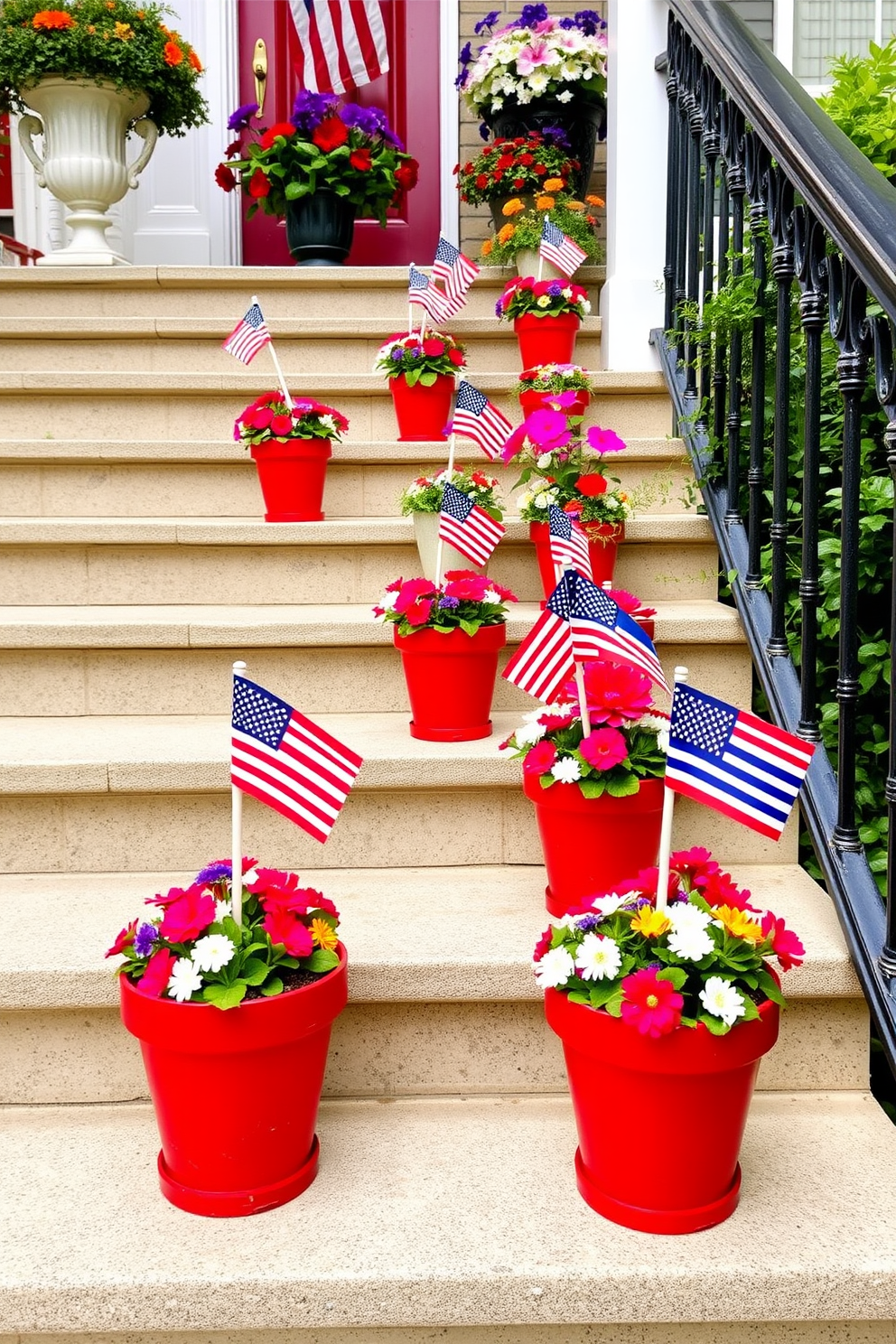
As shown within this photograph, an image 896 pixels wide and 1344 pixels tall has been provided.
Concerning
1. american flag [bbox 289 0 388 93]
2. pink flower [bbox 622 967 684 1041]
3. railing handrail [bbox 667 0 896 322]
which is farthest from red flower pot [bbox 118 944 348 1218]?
american flag [bbox 289 0 388 93]

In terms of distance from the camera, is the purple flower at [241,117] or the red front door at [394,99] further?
the red front door at [394,99]

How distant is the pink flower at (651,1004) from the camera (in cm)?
116

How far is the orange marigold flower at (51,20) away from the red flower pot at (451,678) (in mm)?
2906

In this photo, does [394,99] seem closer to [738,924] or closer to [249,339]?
[249,339]

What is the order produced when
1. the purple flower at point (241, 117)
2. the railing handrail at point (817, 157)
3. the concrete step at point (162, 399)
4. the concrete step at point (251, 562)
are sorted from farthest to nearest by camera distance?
the purple flower at point (241, 117) → the concrete step at point (162, 399) → the concrete step at point (251, 562) → the railing handrail at point (817, 157)

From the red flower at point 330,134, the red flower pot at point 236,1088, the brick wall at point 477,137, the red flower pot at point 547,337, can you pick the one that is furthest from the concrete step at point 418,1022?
the brick wall at point 477,137

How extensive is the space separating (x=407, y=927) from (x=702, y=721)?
659 millimetres

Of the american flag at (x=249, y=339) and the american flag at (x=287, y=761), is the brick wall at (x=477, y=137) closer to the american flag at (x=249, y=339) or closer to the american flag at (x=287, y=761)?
the american flag at (x=249, y=339)

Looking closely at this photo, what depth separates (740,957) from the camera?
4.06 feet

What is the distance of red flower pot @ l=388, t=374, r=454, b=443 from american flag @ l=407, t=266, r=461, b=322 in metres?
0.19

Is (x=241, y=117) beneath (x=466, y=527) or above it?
above

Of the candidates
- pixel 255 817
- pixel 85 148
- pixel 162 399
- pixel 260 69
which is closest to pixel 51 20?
pixel 85 148

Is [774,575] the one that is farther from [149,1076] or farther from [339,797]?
[149,1076]

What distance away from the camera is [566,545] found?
1.64 meters
